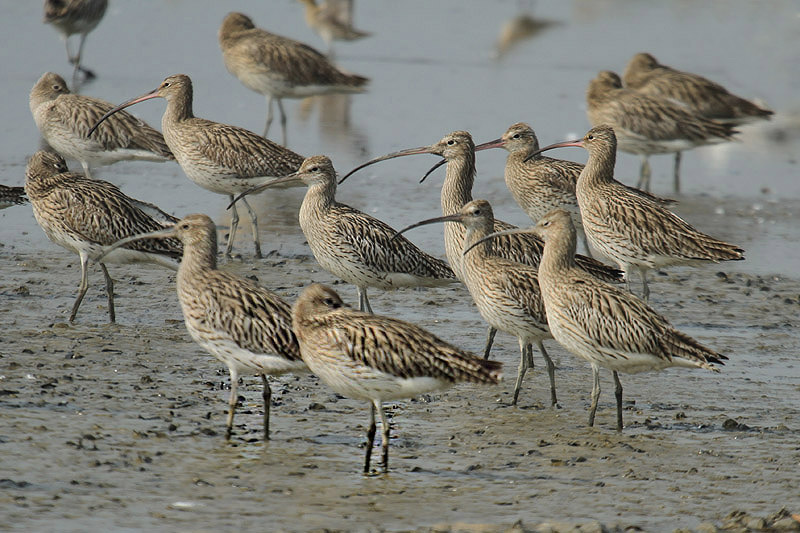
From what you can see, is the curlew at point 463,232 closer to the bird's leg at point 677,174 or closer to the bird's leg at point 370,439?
the bird's leg at point 370,439

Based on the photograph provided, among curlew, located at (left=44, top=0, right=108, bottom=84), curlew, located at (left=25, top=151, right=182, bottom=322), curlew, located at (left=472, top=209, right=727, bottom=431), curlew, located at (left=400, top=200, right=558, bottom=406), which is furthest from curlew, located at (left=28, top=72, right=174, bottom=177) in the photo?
curlew, located at (left=44, top=0, right=108, bottom=84)

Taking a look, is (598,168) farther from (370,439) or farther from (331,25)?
(331,25)

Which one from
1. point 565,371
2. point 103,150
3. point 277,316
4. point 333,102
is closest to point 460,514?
point 277,316

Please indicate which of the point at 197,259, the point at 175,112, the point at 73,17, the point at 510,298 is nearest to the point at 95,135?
the point at 175,112

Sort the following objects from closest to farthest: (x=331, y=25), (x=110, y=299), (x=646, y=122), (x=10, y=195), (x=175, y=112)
Answer: (x=110, y=299)
(x=10, y=195)
(x=175, y=112)
(x=646, y=122)
(x=331, y=25)

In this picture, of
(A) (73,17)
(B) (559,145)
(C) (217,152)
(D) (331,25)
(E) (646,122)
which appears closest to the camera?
(B) (559,145)

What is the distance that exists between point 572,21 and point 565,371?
741 inches

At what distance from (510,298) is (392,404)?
3.31 ft

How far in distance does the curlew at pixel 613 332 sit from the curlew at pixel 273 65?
827 centimetres

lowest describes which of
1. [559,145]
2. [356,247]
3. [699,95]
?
[356,247]

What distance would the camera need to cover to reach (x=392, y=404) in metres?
7.74

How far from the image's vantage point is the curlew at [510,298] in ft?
25.7

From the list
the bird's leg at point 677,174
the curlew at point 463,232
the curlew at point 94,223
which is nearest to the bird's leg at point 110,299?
the curlew at point 94,223

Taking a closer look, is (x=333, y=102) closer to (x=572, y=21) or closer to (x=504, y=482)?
(x=572, y=21)
